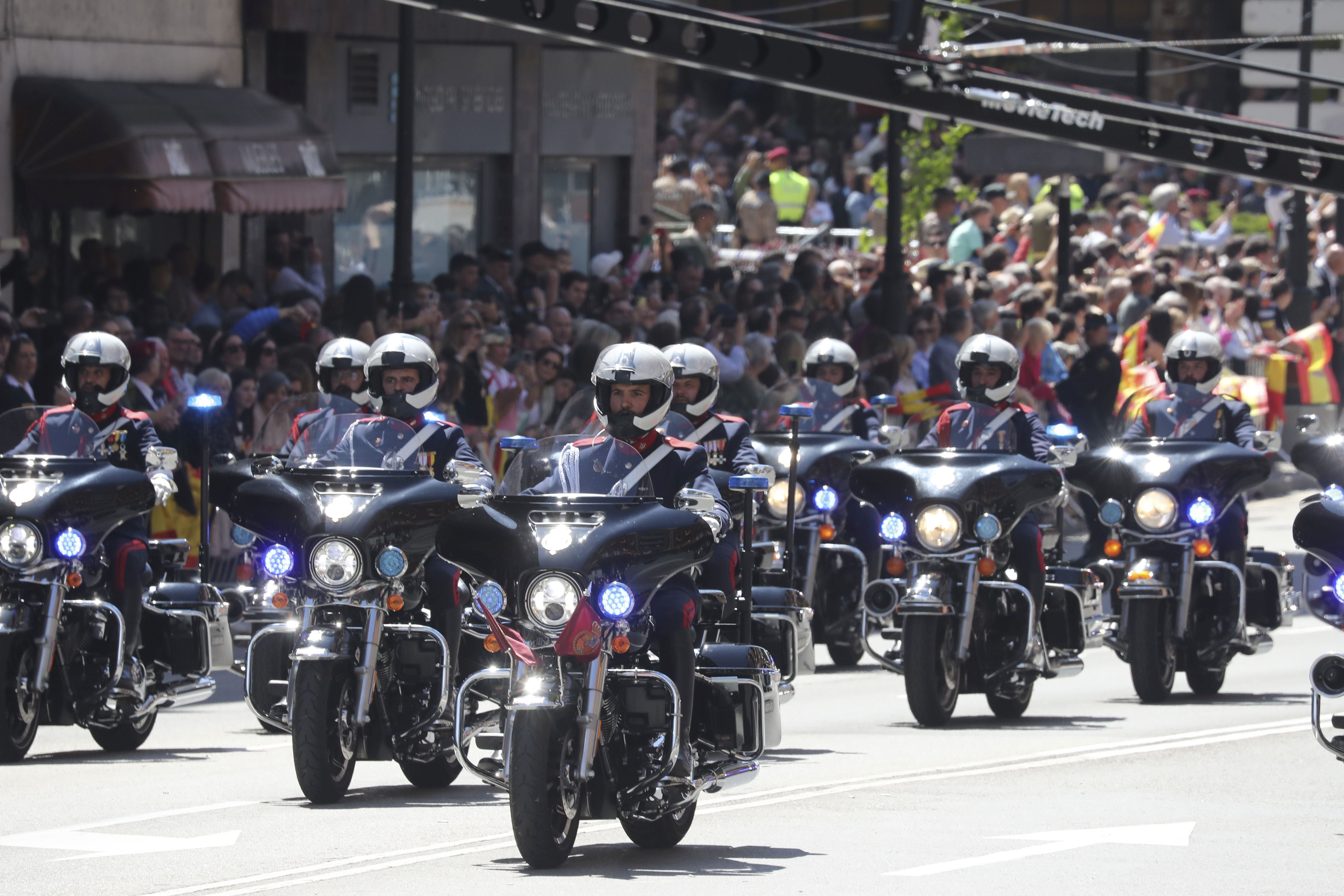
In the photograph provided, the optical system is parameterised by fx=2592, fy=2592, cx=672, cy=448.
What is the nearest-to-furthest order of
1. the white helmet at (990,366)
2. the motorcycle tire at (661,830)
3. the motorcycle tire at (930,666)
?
the motorcycle tire at (661,830), the motorcycle tire at (930,666), the white helmet at (990,366)

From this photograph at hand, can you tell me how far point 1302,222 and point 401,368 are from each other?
17.2 metres

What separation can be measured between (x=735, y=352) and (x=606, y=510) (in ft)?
33.5

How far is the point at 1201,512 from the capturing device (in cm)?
1397

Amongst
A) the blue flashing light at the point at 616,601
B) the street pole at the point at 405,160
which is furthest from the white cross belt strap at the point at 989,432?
the street pole at the point at 405,160

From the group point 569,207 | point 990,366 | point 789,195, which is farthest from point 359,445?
point 789,195

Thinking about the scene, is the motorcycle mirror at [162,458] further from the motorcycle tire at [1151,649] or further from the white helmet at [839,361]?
the motorcycle tire at [1151,649]

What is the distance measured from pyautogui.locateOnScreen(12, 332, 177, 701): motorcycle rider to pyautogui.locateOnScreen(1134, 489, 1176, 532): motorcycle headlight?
5212 mm

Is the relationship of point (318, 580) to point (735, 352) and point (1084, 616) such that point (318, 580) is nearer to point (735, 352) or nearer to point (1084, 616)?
point (1084, 616)

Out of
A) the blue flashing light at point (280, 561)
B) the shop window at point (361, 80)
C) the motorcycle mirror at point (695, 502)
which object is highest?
the shop window at point (361, 80)

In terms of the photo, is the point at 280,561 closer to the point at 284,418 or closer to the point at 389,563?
the point at 389,563

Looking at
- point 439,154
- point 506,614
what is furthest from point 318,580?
point 439,154

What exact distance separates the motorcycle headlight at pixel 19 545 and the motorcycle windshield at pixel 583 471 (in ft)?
9.72

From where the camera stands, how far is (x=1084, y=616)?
1356cm

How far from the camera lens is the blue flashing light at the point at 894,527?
13211mm
